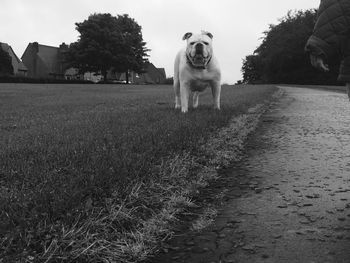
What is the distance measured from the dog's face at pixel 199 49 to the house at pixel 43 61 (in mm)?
84517

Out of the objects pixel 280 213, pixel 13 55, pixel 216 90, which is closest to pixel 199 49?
pixel 216 90

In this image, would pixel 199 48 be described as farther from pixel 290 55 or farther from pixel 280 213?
pixel 290 55

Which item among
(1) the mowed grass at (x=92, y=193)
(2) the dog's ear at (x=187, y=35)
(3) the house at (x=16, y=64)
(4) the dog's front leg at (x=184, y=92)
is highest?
(3) the house at (x=16, y=64)

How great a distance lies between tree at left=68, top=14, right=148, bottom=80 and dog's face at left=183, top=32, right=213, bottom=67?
6390 cm

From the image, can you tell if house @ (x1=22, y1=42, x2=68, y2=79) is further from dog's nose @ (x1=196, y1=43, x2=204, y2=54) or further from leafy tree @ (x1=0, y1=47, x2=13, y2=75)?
dog's nose @ (x1=196, y1=43, x2=204, y2=54)

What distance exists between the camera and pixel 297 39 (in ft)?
237

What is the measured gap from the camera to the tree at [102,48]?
7066cm

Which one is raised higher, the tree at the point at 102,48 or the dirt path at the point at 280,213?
the tree at the point at 102,48

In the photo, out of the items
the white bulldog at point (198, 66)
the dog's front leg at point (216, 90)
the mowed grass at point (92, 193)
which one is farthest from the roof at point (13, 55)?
the mowed grass at point (92, 193)

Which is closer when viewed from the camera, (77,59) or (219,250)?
(219,250)

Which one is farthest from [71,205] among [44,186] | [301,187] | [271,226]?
[301,187]

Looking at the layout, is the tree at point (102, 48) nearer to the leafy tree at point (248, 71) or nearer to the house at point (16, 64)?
the house at point (16, 64)

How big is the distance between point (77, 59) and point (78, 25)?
23.7 feet

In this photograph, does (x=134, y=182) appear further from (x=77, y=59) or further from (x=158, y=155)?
(x=77, y=59)
